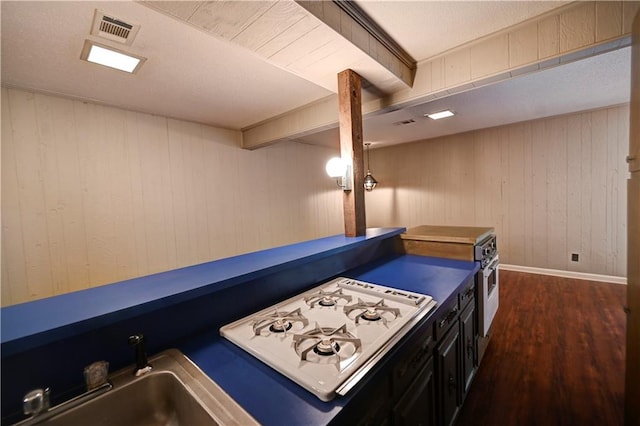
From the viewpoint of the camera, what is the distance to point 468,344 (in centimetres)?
178

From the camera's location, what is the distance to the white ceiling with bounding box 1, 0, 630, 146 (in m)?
1.58

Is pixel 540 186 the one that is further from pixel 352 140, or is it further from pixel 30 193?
pixel 30 193

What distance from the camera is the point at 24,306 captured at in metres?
0.91

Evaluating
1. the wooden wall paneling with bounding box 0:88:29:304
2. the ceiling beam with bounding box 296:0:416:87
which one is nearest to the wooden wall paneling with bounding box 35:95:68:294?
the wooden wall paneling with bounding box 0:88:29:304

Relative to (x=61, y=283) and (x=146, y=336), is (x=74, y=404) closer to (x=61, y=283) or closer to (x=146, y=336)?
(x=146, y=336)

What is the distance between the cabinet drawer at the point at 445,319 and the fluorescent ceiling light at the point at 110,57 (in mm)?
2736

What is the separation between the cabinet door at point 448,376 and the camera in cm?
133

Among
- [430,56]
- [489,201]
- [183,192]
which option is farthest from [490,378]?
[183,192]

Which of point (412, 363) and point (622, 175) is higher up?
point (622, 175)

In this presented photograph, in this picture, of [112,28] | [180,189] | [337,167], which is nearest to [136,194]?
[180,189]

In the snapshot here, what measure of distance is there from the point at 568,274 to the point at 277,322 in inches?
198

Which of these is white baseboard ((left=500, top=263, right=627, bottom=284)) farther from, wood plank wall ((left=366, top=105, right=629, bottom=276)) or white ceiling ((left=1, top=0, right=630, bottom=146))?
white ceiling ((left=1, top=0, right=630, bottom=146))

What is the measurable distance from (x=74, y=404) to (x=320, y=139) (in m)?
4.96

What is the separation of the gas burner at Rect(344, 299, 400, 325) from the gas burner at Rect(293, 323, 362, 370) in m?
0.13
